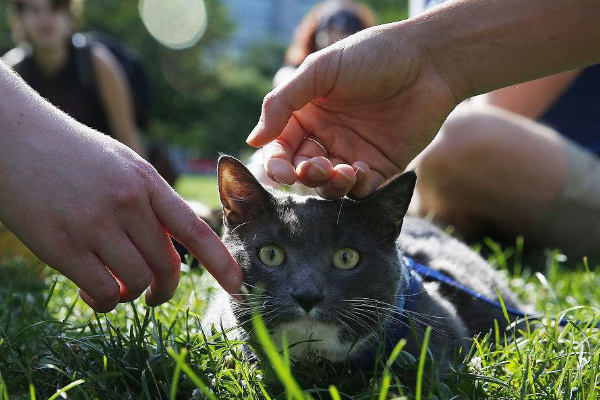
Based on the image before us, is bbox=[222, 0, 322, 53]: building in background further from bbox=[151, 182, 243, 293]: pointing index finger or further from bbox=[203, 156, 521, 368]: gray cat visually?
bbox=[151, 182, 243, 293]: pointing index finger

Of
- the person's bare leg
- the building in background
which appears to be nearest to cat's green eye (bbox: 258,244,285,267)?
the person's bare leg

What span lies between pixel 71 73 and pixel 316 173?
3568 mm

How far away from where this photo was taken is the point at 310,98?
62.3 inches

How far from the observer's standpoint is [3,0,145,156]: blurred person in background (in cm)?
440

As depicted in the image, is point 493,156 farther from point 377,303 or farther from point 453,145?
point 377,303

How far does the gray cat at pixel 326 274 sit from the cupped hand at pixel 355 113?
0.09 meters

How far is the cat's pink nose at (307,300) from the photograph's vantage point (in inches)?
54.4

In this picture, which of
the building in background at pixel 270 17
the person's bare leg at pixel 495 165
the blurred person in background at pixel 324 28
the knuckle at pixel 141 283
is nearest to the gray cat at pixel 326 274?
the knuckle at pixel 141 283

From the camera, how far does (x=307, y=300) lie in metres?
1.38

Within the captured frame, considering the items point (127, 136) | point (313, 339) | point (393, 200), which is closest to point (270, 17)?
point (127, 136)

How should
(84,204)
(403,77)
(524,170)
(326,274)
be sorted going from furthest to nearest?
(524,170)
(403,77)
(326,274)
(84,204)

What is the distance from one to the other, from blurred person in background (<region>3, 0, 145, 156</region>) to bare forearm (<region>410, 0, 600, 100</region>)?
3.14m

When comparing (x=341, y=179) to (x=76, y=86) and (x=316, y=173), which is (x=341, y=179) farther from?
(x=76, y=86)

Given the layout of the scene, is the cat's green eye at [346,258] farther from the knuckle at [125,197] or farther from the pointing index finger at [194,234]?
the knuckle at [125,197]
